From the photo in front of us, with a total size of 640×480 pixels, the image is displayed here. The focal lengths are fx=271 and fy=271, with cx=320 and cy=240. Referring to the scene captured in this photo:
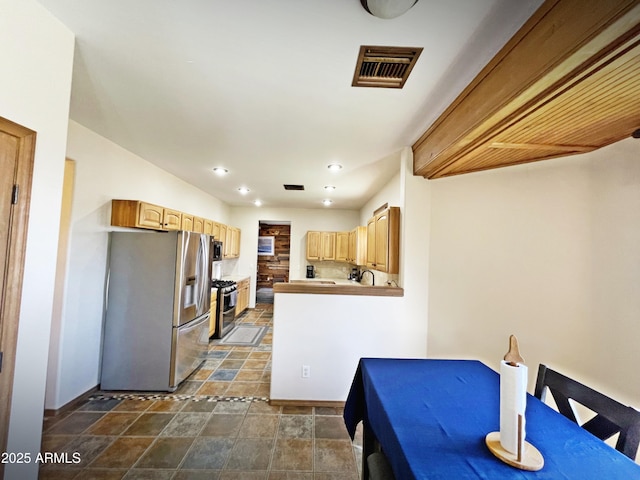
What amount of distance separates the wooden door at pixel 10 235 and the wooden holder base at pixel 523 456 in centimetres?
199

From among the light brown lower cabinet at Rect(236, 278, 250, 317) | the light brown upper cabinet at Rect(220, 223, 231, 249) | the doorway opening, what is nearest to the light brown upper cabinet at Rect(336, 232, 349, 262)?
the light brown lower cabinet at Rect(236, 278, 250, 317)

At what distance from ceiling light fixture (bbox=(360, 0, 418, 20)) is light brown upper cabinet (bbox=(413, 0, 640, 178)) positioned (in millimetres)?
557

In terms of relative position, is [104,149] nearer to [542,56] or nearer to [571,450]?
[542,56]

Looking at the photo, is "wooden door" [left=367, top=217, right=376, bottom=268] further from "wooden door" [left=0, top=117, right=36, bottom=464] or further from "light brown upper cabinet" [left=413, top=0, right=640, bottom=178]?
"wooden door" [left=0, top=117, right=36, bottom=464]

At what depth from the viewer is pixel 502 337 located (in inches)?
99.9

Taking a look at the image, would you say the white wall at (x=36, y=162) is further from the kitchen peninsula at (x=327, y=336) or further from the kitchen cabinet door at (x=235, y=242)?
the kitchen cabinet door at (x=235, y=242)

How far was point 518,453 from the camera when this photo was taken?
93 centimetres

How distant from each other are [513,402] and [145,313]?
3224 mm

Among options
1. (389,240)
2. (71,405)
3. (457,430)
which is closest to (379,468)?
(457,430)

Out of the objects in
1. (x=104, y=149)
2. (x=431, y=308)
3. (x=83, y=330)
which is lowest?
(x=83, y=330)

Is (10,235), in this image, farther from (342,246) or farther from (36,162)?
(342,246)

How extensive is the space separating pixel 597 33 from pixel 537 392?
171 cm

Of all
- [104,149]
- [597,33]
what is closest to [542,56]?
[597,33]

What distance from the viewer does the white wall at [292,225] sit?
659cm
